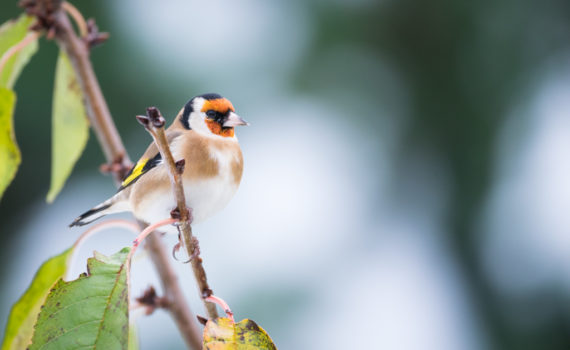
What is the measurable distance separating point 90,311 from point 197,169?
0.56ft

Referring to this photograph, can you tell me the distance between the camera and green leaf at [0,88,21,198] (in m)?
0.41

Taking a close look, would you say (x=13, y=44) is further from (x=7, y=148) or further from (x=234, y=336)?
(x=234, y=336)

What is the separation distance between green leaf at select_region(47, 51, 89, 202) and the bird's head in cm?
9

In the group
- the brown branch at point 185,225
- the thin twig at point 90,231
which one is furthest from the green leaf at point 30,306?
the brown branch at point 185,225

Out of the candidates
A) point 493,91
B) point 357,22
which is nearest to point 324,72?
point 357,22

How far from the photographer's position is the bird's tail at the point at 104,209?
535 millimetres

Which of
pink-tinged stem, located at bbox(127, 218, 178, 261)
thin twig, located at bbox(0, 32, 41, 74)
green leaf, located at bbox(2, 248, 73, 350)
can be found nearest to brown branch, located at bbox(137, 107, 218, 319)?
pink-tinged stem, located at bbox(127, 218, 178, 261)

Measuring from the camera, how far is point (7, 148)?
1.36ft

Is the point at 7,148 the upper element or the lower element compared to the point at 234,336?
upper

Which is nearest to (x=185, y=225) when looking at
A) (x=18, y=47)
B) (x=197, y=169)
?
(x=197, y=169)

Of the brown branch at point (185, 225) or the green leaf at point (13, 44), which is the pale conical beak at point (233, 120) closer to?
the brown branch at point (185, 225)

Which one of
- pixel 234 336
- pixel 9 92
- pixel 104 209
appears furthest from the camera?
pixel 104 209

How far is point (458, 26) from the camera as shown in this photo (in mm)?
1852

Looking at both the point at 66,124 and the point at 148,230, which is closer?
the point at 148,230
